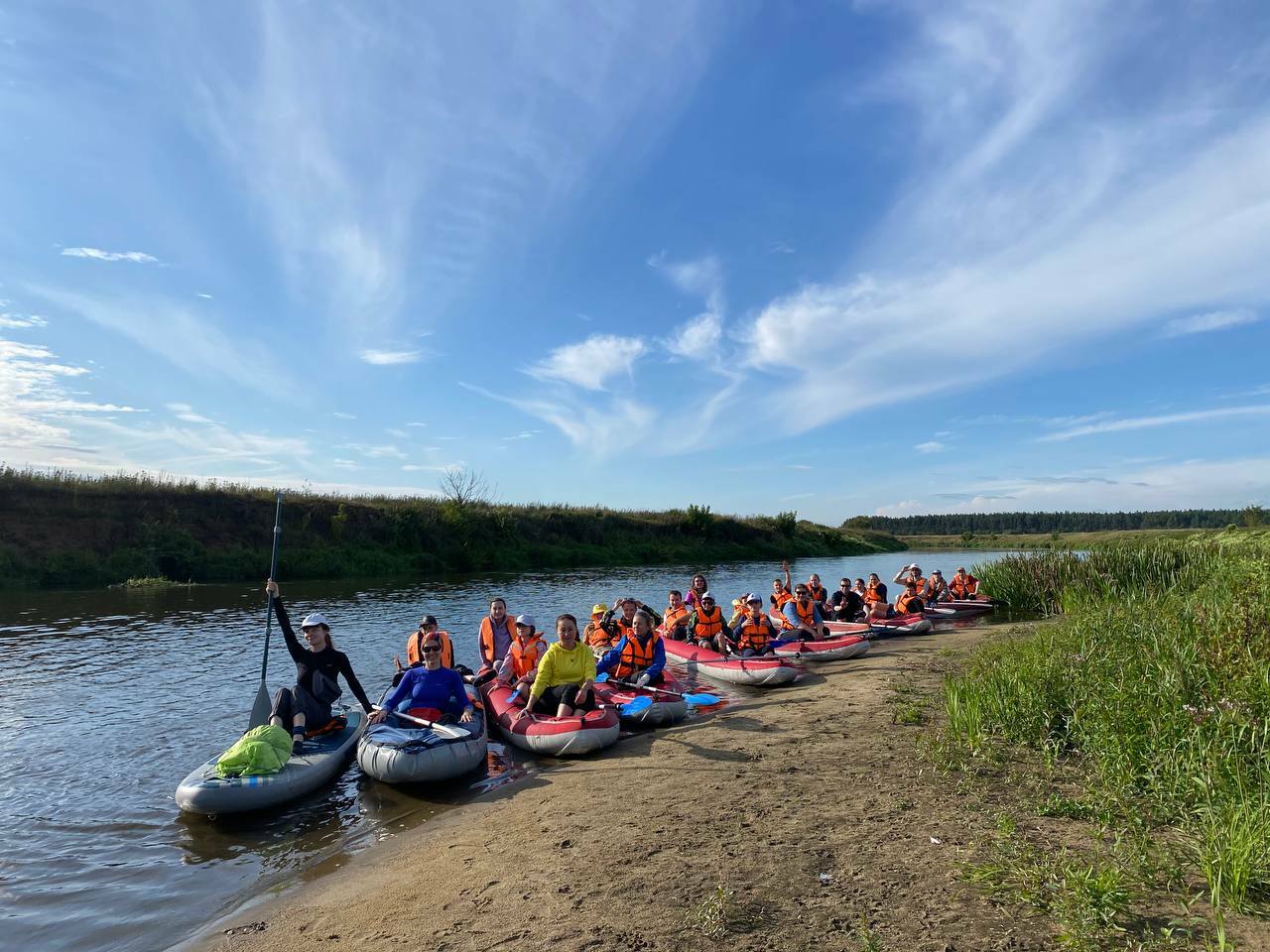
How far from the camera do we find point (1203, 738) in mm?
4570

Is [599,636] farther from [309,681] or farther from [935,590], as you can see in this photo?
[935,590]

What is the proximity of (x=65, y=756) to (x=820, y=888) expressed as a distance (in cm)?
888

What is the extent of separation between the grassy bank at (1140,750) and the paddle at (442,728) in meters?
4.61

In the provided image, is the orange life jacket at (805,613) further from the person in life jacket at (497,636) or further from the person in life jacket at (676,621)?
the person in life jacket at (497,636)

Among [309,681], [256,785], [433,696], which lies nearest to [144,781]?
[309,681]

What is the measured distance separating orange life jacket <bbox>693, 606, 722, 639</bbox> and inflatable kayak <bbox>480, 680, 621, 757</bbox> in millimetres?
4568

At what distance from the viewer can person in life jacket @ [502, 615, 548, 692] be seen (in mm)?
9258

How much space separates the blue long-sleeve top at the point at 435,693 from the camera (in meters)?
8.21

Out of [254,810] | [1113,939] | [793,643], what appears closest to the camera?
[1113,939]

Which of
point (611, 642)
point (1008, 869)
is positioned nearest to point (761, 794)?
point (1008, 869)

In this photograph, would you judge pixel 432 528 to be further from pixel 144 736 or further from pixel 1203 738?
pixel 1203 738

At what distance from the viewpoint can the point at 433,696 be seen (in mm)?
8219

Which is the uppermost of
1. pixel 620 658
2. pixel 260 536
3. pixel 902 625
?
pixel 260 536

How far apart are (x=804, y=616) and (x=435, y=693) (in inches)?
336
